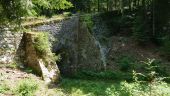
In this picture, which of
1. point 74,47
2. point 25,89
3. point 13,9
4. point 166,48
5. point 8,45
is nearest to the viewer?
point 13,9

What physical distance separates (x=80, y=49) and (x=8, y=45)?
480cm

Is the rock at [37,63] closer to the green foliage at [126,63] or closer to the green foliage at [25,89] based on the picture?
the green foliage at [25,89]

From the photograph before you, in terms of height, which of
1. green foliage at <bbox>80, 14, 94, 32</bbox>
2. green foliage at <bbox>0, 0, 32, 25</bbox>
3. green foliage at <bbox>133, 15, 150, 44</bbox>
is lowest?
green foliage at <bbox>133, 15, 150, 44</bbox>

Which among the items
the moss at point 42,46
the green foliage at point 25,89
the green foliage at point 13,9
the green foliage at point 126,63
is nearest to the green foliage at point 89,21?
the green foliage at point 126,63

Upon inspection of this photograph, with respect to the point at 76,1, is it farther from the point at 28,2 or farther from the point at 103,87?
the point at 28,2

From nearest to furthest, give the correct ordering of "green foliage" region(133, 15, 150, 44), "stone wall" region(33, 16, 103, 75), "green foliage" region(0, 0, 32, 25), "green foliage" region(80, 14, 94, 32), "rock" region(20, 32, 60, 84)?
"green foliage" region(0, 0, 32, 25), "rock" region(20, 32, 60, 84), "stone wall" region(33, 16, 103, 75), "green foliage" region(80, 14, 94, 32), "green foliage" region(133, 15, 150, 44)

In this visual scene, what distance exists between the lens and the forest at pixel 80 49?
12584 millimetres

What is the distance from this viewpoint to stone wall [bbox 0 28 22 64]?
16719mm

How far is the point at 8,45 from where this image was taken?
17.3 metres

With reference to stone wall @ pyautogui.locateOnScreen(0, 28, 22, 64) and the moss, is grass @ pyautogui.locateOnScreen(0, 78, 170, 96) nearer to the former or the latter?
the moss

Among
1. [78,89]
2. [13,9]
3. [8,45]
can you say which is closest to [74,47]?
[8,45]

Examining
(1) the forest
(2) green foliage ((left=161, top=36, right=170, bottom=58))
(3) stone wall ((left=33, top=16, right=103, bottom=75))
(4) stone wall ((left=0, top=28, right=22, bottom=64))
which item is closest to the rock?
(1) the forest

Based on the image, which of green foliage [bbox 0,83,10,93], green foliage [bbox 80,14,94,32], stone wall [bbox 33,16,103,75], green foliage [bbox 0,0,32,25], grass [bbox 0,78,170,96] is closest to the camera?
grass [bbox 0,78,170,96]

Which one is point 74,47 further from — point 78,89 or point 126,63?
point 78,89
